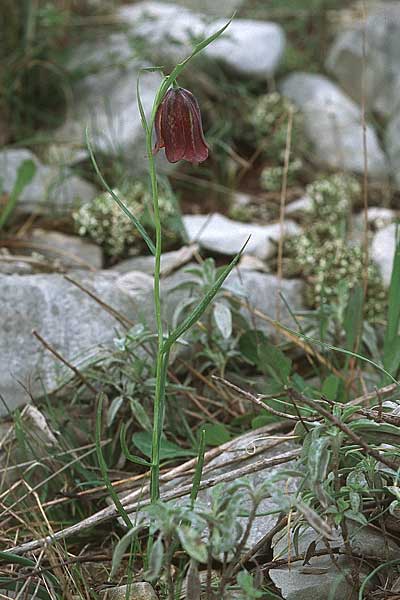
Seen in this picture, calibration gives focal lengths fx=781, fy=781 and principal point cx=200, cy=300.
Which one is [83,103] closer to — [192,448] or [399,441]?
[192,448]

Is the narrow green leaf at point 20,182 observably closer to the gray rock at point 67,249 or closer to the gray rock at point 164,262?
the gray rock at point 67,249

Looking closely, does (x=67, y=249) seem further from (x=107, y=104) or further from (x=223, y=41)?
(x=223, y=41)

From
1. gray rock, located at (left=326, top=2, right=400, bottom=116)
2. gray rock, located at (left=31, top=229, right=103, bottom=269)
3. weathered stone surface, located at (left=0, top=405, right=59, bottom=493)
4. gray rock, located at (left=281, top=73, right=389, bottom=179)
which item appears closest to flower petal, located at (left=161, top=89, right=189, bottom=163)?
weathered stone surface, located at (left=0, top=405, right=59, bottom=493)

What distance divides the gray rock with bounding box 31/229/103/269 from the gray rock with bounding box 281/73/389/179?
1071 millimetres

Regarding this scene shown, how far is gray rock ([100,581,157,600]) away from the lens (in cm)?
104

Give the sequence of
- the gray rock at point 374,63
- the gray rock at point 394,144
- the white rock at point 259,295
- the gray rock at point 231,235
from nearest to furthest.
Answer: the white rock at point 259,295 < the gray rock at point 231,235 < the gray rock at point 394,144 < the gray rock at point 374,63

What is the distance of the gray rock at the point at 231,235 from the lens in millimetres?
2076

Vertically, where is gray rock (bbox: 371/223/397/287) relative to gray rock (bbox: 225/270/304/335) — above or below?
above

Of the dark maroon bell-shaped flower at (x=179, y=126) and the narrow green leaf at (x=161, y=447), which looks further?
the narrow green leaf at (x=161, y=447)

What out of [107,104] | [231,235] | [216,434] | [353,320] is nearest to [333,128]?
[107,104]

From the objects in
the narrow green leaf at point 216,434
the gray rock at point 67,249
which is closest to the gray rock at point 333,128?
the gray rock at point 67,249

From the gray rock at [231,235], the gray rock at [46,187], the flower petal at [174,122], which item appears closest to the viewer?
the flower petal at [174,122]

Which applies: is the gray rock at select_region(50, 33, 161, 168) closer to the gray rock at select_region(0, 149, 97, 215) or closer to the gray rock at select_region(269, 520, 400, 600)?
the gray rock at select_region(0, 149, 97, 215)

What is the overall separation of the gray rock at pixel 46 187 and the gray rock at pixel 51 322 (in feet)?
1.78
